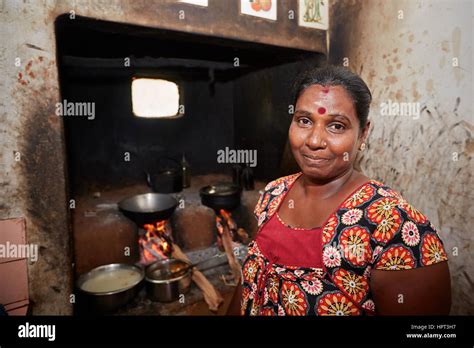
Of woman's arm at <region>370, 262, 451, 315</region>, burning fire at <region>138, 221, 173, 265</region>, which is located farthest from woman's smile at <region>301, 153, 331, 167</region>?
burning fire at <region>138, 221, 173, 265</region>

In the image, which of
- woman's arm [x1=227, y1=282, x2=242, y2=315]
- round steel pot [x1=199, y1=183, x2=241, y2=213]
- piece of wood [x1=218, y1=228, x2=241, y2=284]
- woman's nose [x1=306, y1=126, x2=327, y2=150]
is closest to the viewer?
woman's nose [x1=306, y1=126, x2=327, y2=150]

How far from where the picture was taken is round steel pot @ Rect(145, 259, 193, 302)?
3.65 m

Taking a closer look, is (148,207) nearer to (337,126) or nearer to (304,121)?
(304,121)

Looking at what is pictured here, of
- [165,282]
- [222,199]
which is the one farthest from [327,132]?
[222,199]

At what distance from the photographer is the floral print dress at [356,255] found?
122 centimetres

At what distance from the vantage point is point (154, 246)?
4.52m

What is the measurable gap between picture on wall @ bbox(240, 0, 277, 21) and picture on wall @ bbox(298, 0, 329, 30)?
1.13ft

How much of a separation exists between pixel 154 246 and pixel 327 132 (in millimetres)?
3729

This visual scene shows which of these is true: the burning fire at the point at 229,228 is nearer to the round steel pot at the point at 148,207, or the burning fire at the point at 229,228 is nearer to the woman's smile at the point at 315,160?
the round steel pot at the point at 148,207

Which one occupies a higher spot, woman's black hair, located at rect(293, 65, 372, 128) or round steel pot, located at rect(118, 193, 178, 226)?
woman's black hair, located at rect(293, 65, 372, 128)

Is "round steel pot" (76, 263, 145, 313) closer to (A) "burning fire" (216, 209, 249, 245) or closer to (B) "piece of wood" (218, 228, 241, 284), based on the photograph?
(B) "piece of wood" (218, 228, 241, 284)

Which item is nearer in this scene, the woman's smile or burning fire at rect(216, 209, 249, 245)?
the woman's smile

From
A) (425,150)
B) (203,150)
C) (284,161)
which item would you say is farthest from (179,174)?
(425,150)

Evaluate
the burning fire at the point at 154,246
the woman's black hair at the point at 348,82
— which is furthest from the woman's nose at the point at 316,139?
the burning fire at the point at 154,246
